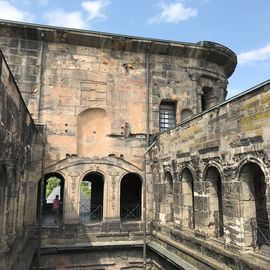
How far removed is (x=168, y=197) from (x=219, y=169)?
358 centimetres

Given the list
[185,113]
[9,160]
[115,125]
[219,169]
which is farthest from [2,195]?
[185,113]

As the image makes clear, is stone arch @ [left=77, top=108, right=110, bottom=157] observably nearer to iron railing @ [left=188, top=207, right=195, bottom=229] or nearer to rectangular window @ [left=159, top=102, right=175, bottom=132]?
rectangular window @ [left=159, top=102, right=175, bottom=132]

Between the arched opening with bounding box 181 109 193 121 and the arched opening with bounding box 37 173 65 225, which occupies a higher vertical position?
the arched opening with bounding box 181 109 193 121

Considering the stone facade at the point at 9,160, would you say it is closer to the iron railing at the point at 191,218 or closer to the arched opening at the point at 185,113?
the iron railing at the point at 191,218

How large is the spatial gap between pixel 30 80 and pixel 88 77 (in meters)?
2.12

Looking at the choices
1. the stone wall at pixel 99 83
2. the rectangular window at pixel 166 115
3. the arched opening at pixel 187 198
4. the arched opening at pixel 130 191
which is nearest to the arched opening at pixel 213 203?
the arched opening at pixel 187 198

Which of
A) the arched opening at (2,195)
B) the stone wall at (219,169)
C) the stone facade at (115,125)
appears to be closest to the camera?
the arched opening at (2,195)

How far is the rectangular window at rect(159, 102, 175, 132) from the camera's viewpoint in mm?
14016

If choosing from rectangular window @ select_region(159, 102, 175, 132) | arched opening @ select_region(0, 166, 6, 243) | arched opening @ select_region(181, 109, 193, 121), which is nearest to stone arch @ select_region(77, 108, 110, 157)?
rectangular window @ select_region(159, 102, 175, 132)

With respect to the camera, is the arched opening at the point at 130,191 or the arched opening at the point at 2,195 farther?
the arched opening at the point at 130,191

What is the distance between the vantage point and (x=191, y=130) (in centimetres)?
980

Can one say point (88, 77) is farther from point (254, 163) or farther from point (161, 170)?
point (254, 163)

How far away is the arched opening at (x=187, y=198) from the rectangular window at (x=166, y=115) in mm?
3924

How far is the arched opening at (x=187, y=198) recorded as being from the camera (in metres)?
10.1
